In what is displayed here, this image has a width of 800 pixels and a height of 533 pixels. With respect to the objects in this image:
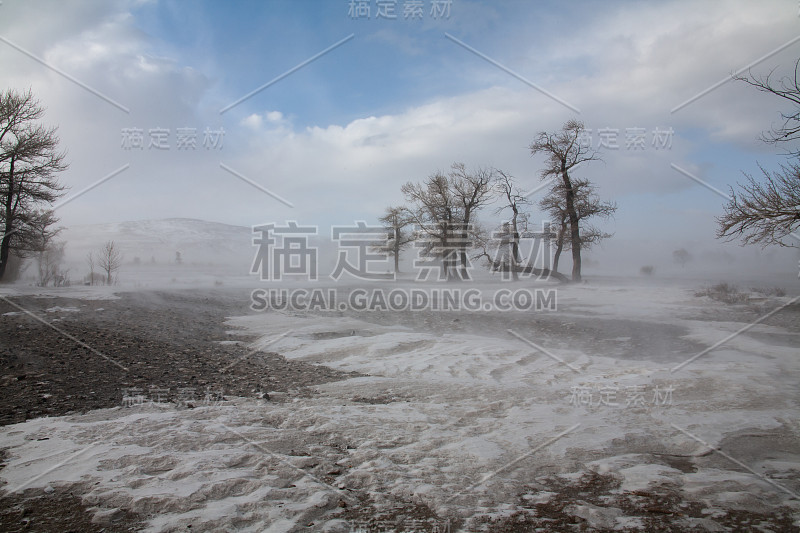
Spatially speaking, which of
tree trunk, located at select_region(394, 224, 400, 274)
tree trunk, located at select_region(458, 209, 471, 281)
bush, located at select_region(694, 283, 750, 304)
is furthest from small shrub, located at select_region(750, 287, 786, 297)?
tree trunk, located at select_region(394, 224, 400, 274)

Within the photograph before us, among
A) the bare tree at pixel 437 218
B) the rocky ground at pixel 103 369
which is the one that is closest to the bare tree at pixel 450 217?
the bare tree at pixel 437 218

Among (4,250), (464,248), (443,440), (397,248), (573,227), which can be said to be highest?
(573,227)

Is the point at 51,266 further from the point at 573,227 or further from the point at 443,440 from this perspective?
the point at 573,227

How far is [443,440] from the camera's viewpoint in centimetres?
494

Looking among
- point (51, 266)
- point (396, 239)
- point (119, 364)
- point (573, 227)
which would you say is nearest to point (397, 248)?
point (396, 239)

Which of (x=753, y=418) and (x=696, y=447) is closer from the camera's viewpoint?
(x=696, y=447)

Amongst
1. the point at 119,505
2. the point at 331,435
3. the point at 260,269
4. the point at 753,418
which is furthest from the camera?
the point at 260,269

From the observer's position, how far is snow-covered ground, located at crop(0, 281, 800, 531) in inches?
139

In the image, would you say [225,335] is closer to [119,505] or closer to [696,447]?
[119,505]

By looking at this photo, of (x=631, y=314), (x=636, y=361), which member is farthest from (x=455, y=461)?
(x=631, y=314)

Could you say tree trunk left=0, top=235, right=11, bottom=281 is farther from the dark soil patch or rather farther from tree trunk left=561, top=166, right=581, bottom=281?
tree trunk left=561, top=166, right=581, bottom=281

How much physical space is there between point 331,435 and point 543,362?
6111 mm

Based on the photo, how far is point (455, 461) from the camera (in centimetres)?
439

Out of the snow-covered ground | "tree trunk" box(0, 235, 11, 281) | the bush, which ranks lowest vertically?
the snow-covered ground
